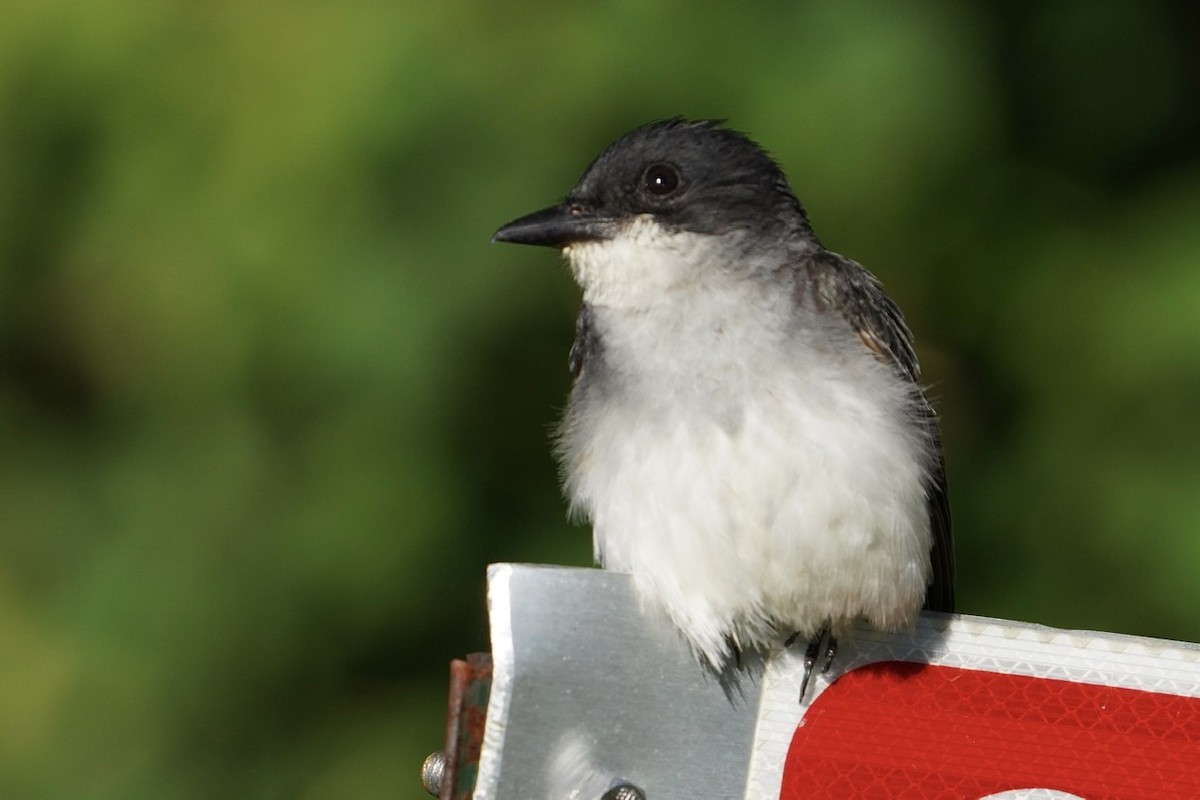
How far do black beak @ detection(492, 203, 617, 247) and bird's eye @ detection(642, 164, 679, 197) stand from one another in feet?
0.31


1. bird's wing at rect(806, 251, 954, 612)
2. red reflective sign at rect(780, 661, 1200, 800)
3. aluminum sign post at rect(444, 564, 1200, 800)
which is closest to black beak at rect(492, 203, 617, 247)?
bird's wing at rect(806, 251, 954, 612)

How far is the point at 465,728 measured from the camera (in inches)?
52.1

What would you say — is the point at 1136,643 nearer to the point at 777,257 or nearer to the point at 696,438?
the point at 696,438

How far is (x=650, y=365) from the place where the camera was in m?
1.88

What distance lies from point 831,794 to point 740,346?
0.62 metres

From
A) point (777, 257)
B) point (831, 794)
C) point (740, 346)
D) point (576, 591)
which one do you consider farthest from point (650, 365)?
Answer: point (831, 794)

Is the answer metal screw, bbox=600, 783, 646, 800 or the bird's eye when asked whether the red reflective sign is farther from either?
the bird's eye

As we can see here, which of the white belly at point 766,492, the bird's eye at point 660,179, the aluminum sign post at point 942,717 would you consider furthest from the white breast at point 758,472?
the bird's eye at point 660,179

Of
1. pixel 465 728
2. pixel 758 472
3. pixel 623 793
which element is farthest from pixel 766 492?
pixel 465 728

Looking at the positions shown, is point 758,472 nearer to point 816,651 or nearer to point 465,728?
point 816,651

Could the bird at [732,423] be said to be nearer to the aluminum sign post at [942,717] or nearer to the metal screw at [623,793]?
the aluminum sign post at [942,717]

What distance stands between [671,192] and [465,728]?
1052 millimetres

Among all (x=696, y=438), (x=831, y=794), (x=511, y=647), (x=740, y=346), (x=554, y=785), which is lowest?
(x=831, y=794)

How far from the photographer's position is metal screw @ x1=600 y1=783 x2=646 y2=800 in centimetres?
143
